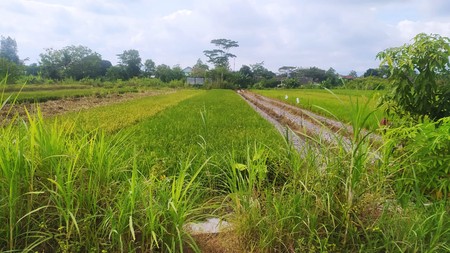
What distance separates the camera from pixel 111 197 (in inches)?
91.2

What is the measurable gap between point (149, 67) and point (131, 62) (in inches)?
302

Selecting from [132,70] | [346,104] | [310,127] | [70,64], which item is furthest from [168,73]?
[346,104]

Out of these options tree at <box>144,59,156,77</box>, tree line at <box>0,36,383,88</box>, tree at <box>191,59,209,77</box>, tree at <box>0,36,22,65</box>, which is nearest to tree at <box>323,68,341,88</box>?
tree line at <box>0,36,383,88</box>

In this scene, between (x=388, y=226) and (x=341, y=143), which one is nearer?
(x=388, y=226)

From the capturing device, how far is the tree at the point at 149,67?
80688mm

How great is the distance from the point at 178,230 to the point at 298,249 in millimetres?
733

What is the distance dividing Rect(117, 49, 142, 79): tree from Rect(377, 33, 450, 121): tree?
72.6 metres

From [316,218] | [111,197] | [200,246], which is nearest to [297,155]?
[316,218]

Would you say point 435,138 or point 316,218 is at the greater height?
point 435,138

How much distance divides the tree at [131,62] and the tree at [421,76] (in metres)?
72.6

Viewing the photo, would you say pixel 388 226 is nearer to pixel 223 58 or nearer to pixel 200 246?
pixel 200 246

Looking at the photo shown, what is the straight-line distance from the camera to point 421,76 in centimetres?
332

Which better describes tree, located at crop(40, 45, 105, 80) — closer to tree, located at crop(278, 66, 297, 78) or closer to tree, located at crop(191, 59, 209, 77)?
tree, located at crop(191, 59, 209, 77)

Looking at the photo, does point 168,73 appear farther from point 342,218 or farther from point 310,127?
point 342,218
